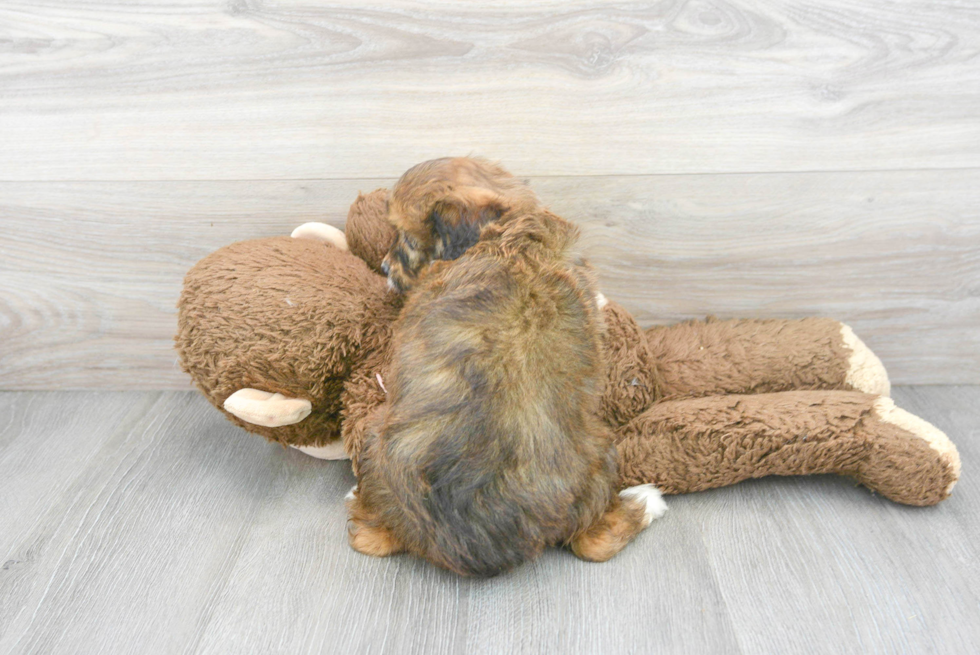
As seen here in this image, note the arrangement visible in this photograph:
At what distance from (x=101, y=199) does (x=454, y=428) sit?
1.05 m

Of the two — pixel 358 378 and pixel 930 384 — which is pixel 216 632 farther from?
pixel 930 384

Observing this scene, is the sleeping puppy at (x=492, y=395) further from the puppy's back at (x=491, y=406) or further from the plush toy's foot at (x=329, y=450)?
the plush toy's foot at (x=329, y=450)

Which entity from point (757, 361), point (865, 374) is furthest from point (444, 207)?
point (865, 374)

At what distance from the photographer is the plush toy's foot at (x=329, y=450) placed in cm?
136

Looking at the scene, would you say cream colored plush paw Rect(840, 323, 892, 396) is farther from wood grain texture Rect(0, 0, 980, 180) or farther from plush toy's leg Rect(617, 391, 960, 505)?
wood grain texture Rect(0, 0, 980, 180)

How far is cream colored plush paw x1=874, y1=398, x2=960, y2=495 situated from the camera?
3.99 feet

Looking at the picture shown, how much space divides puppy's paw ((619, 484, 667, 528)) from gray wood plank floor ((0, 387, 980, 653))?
25mm

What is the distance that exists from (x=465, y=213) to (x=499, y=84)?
43 centimetres

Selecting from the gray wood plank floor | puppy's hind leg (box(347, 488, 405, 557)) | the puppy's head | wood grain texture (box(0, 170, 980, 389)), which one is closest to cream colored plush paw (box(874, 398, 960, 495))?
the gray wood plank floor

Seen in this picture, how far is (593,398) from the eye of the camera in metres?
1.14

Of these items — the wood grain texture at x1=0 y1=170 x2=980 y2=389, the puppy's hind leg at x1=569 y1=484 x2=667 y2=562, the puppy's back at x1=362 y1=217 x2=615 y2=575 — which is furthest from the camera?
the wood grain texture at x1=0 y1=170 x2=980 y2=389

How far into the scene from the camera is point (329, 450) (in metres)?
1.38

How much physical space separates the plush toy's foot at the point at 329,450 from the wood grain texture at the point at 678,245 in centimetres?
49

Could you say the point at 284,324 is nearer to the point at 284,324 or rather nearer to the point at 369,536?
the point at 284,324
